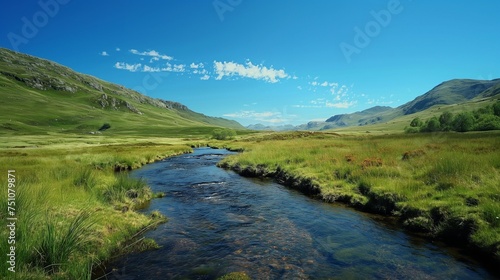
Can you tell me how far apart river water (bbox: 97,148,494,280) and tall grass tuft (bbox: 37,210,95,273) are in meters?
1.60

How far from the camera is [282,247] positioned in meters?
11.7

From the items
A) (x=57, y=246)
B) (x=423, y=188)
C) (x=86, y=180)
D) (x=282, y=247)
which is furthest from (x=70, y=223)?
(x=423, y=188)

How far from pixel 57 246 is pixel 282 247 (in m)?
8.18

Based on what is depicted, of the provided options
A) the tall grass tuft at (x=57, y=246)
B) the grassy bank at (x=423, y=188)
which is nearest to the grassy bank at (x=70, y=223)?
the tall grass tuft at (x=57, y=246)

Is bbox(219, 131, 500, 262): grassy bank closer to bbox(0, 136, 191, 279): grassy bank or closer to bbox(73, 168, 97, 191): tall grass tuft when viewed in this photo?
bbox(0, 136, 191, 279): grassy bank

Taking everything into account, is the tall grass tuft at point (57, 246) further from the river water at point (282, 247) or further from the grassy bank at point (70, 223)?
the river water at point (282, 247)

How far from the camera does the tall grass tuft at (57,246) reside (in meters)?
8.05

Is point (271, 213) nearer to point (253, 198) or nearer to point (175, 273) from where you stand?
point (253, 198)

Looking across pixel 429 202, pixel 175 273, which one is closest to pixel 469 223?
pixel 429 202

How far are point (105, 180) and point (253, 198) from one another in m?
10.6

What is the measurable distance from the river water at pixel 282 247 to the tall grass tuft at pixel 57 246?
160 centimetres

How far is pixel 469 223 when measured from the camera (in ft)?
37.8

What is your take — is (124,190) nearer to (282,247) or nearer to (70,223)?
(70,223)

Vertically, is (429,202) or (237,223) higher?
(429,202)
